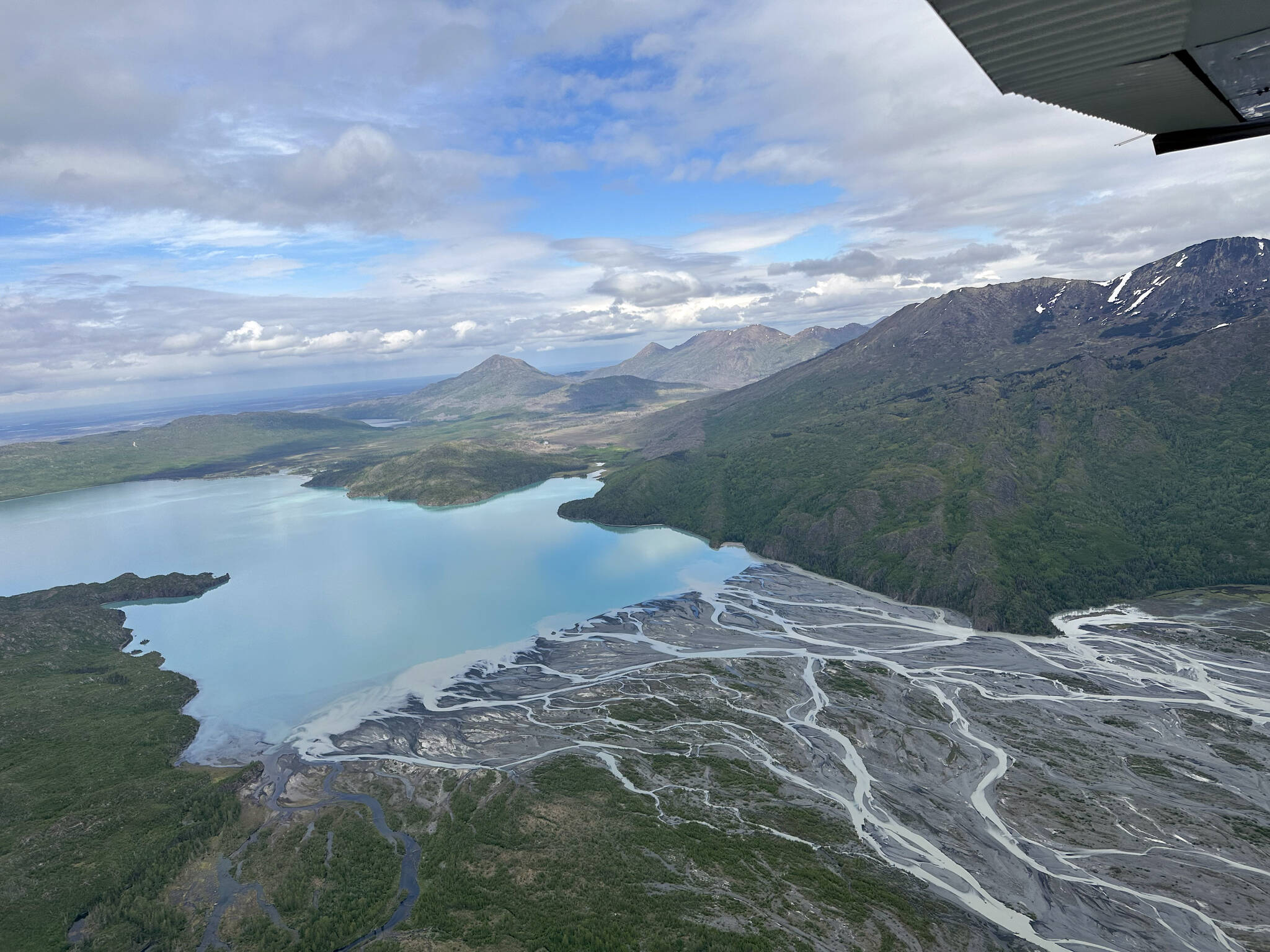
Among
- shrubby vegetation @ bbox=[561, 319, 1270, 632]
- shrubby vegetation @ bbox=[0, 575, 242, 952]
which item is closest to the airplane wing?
shrubby vegetation @ bbox=[0, 575, 242, 952]

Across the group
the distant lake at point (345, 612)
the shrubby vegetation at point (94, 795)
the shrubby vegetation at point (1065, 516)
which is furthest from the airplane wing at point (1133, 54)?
the shrubby vegetation at point (1065, 516)

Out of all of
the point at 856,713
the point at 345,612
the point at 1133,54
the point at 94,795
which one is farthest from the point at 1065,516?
the point at 94,795

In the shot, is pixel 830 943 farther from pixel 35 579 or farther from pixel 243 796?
pixel 35 579

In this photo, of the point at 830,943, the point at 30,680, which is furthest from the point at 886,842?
the point at 30,680

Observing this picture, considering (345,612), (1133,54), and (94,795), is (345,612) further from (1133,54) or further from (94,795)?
(1133,54)

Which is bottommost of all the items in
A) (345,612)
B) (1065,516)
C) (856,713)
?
(856,713)

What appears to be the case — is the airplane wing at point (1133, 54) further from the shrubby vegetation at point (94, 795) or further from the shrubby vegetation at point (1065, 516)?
the shrubby vegetation at point (1065, 516)

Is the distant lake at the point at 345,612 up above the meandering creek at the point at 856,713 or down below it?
above

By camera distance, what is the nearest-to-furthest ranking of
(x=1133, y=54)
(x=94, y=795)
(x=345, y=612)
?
(x=1133, y=54)
(x=94, y=795)
(x=345, y=612)
